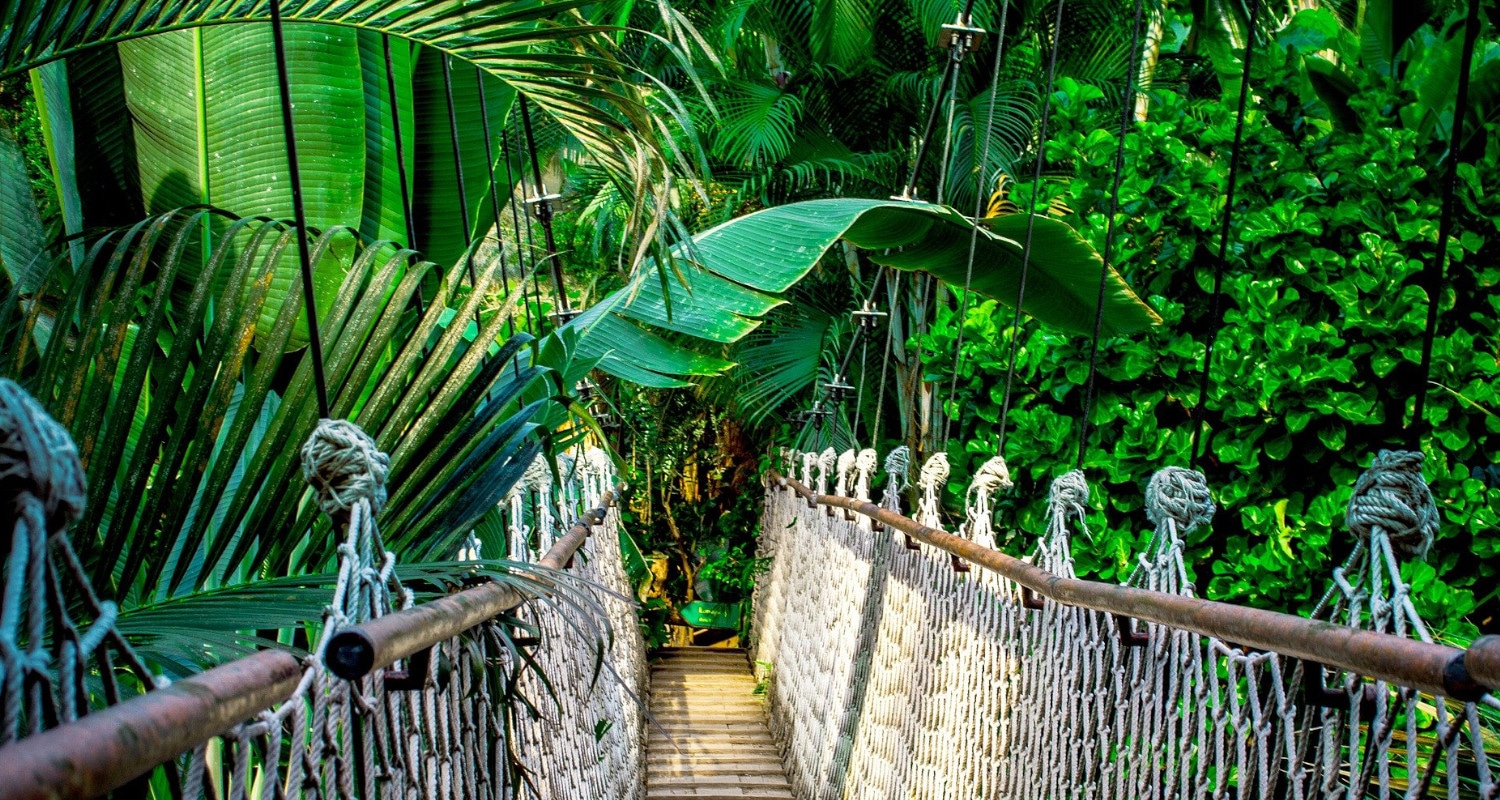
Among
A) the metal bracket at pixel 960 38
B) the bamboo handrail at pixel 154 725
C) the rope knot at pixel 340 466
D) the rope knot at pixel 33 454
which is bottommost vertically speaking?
the bamboo handrail at pixel 154 725

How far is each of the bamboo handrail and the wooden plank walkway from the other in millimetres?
3014

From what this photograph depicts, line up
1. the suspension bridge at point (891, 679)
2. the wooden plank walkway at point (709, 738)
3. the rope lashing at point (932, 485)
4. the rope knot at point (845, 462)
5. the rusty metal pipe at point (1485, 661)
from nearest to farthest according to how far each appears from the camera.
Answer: the suspension bridge at point (891, 679)
the rusty metal pipe at point (1485, 661)
the rope lashing at point (932, 485)
the rope knot at point (845, 462)
the wooden plank walkway at point (709, 738)

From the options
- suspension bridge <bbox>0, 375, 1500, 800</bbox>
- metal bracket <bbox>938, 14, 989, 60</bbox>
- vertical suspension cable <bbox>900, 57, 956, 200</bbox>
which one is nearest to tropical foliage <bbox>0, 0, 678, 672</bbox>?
suspension bridge <bbox>0, 375, 1500, 800</bbox>

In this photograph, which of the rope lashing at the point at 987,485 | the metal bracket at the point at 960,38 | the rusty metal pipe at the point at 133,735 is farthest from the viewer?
the metal bracket at the point at 960,38

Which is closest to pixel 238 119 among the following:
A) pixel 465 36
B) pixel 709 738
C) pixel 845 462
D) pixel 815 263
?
pixel 465 36

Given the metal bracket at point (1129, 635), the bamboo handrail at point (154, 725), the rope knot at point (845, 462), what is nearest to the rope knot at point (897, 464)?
the rope knot at point (845, 462)

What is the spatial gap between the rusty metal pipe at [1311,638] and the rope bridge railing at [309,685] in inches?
22.6

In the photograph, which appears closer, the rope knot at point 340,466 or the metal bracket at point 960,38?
the rope knot at point 340,466

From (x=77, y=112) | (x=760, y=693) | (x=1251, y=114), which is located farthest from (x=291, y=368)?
(x=760, y=693)

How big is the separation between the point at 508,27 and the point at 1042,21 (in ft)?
16.7

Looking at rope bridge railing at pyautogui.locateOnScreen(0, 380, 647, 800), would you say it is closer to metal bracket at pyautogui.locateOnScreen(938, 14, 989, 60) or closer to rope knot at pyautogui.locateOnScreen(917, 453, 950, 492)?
rope knot at pyautogui.locateOnScreen(917, 453, 950, 492)

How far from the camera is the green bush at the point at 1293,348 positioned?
244 centimetres

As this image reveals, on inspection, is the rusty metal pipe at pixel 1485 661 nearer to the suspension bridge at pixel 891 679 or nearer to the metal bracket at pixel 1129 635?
the suspension bridge at pixel 891 679

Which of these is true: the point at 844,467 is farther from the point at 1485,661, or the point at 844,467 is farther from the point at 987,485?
the point at 1485,661
